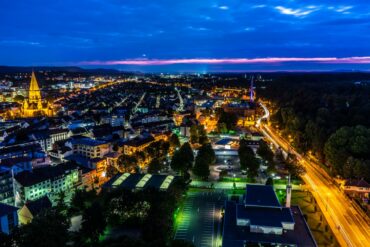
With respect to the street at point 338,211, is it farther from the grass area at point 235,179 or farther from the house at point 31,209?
the house at point 31,209

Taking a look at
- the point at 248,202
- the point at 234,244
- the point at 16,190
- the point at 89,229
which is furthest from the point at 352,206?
the point at 16,190

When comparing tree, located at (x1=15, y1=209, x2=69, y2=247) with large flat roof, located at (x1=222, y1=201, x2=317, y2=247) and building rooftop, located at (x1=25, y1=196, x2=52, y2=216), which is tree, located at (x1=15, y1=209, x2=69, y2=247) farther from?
large flat roof, located at (x1=222, y1=201, x2=317, y2=247)

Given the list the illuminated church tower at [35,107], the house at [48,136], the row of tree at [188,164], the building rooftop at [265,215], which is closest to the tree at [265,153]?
the row of tree at [188,164]

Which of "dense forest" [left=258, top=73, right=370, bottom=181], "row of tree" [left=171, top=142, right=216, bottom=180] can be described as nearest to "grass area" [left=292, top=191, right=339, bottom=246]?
"dense forest" [left=258, top=73, right=370, bottom=181]

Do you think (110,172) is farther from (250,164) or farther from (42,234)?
(42,234)

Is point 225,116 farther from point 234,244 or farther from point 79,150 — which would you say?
point 234,244
